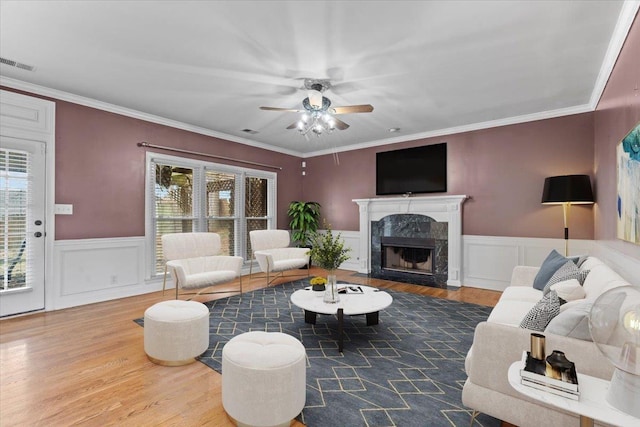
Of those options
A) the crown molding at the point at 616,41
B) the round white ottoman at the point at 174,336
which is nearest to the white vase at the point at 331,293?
the round white ottoman at the point at 174,336

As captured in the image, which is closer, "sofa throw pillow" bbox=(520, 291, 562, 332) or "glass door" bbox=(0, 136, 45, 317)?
"sofa throw pillow" bbox=(520, 291, 562, 332)

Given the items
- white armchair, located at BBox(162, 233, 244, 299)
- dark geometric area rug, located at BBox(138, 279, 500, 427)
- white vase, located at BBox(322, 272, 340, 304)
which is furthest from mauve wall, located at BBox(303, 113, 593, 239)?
white armchair, located at BBox(162, 233, 244, 299)

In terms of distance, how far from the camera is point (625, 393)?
3.34 feet

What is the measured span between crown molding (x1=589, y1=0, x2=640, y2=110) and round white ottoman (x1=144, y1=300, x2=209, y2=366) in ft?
13.1

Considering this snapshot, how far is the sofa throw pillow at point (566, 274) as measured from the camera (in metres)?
2.54

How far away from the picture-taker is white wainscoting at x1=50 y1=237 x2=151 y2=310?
3871mm

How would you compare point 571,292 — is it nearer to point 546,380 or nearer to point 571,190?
point 546,380

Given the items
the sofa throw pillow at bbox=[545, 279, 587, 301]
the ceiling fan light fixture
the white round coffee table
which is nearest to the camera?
the sofa throw pillow at bbox=[545, 279, 587, 301]

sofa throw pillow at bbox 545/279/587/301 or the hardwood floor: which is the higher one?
sofa throw pillow at bbox 545/279/587/301

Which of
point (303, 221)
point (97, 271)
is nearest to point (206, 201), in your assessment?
point (97, 271)

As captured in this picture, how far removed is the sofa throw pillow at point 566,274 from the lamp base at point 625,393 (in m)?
1.74

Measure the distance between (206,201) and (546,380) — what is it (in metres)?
5.29

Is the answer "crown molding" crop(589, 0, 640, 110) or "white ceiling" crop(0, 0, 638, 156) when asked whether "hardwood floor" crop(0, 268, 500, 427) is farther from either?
"crown molding" crop(589, 0, 640, 110)

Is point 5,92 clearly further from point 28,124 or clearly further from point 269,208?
point 269,208
